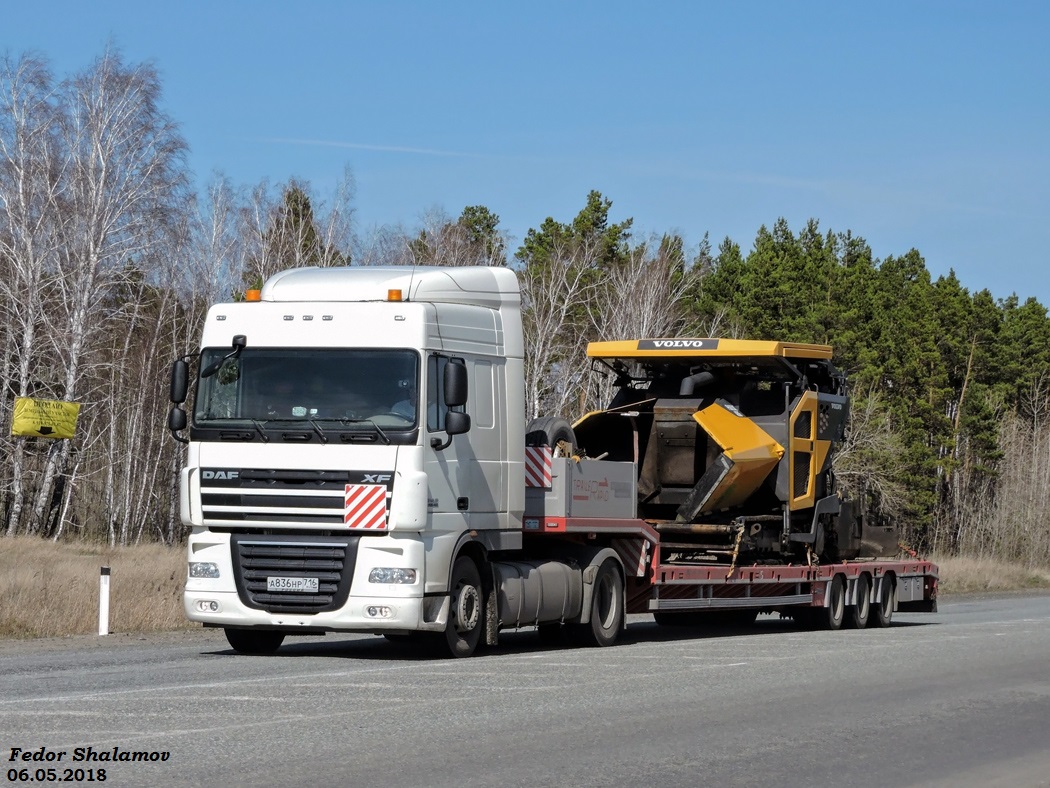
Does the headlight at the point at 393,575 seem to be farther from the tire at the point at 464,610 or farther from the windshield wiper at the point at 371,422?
the windshield wiper at the point at 371,422

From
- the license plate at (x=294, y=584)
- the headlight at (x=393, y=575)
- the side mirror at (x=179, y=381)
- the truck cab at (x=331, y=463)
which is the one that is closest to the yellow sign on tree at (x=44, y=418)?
the side mirror at (x=179, y=381)

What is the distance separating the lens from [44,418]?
119 ft

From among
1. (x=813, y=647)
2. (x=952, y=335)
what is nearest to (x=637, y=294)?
(x=952, y=335)

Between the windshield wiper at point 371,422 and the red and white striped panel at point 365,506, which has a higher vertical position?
the windshield wiper at point 371,422

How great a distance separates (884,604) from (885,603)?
0.13 feet

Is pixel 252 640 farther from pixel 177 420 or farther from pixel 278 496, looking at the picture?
pixel 177 420

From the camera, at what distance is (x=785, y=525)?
66.8 feet

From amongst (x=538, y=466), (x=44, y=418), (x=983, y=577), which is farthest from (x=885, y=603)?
(x=983, y=577)

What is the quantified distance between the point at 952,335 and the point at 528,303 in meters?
29.1

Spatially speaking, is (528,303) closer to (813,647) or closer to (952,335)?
(952,335)

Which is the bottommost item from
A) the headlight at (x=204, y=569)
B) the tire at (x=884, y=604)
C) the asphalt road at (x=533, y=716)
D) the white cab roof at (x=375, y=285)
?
the tire at (x=884, y=604)

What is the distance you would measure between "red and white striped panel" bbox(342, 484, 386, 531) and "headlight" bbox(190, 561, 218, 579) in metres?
1.46

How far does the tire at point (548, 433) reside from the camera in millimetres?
16531

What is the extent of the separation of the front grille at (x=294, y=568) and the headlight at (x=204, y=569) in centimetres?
23
